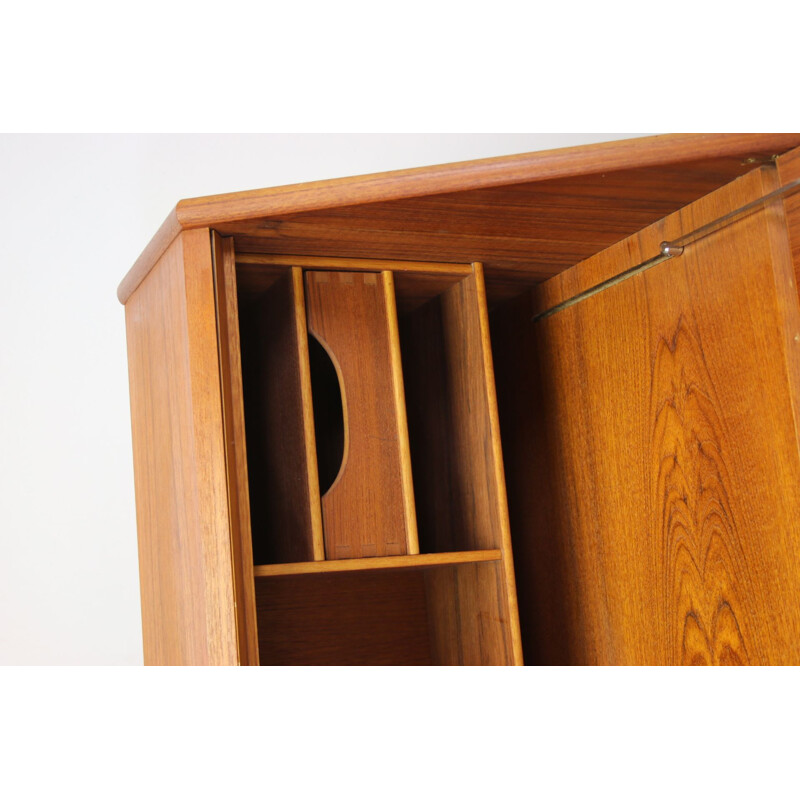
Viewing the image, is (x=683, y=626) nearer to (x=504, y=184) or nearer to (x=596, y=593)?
(x=596, y=593)

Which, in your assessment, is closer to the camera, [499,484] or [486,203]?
[486,203]

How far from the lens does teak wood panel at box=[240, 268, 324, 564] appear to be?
4.05 ft

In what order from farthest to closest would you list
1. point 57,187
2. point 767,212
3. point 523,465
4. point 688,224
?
point 57,187 < point 523,465 < point 688,224 < point 767,212

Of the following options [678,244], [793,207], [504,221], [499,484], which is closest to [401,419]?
[499,484]

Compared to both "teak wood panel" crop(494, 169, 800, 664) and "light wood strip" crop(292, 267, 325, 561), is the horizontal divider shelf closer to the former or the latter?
Result: "light wood strip" crop(292, 267, 325, 561)

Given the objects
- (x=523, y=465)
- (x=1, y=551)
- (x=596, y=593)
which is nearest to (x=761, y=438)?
(x=596, y=593)

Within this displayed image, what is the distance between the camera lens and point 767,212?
1.08 metres

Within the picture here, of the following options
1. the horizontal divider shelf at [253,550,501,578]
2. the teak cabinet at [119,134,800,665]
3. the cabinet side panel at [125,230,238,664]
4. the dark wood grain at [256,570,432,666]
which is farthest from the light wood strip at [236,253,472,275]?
the dark wood grain at [256,570,432,666]

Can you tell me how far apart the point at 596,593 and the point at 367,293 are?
1.65 feet

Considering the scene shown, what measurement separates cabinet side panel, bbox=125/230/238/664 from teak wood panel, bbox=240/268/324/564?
138 millimetres

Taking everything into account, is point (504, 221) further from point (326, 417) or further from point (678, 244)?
point (326, 417)

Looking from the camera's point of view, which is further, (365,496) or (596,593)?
(596,593)

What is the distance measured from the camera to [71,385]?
1.75 metres

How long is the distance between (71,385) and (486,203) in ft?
2.97
